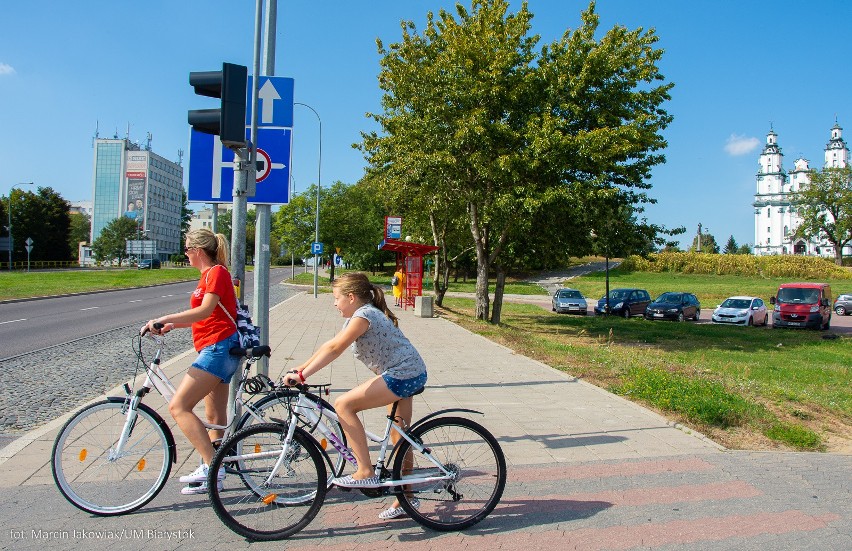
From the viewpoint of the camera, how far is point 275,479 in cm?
378

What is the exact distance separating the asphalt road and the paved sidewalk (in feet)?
26.3

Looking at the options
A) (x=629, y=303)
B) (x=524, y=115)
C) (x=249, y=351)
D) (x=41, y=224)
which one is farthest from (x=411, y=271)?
(x=41, y=224)

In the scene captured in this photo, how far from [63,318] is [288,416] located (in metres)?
17.5

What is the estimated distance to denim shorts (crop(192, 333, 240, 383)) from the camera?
408 cm

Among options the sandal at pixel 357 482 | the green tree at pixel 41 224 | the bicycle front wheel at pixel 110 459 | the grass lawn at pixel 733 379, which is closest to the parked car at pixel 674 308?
the grass lawn at pixel 733 379

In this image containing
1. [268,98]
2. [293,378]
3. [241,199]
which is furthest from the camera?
[268,98]

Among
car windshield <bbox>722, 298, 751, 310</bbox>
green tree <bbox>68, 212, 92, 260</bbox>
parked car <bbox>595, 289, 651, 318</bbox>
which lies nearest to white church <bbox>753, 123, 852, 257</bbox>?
parked car <bbox>595, 289, 651, 318</bbox>

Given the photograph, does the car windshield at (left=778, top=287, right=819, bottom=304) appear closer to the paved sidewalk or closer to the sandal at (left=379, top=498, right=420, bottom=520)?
the paved sidewalk

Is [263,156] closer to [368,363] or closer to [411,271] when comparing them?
[368,363]

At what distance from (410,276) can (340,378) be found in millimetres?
18555

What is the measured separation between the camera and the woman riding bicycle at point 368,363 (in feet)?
12.7

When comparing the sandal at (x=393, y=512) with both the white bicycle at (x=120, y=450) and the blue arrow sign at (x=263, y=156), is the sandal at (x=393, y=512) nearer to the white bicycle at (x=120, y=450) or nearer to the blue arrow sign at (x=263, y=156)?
the white bicycle at (x=120, y=450)

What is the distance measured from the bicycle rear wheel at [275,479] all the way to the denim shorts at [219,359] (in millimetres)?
551

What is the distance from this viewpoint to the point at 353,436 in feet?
12.8
